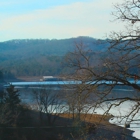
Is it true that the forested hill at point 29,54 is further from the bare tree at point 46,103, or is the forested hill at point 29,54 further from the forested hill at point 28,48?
the bare tree at point 46,103

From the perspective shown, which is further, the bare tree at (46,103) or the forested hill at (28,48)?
the forested hill at (28,48)

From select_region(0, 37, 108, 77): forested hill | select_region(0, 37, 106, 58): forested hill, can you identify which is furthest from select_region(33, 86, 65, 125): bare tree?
select_region(0, 37, 106, 58): forested hill

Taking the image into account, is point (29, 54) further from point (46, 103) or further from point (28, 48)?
point (46, 103)

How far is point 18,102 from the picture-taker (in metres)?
29.5

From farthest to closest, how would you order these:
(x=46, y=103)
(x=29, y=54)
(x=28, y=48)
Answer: (x=28, y=48) → (x=29, y=54) → (x=46, y=103)

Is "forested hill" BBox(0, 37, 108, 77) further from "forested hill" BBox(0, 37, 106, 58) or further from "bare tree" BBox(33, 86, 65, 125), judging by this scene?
"bare tree" BBox(33, 86, 65, 125)

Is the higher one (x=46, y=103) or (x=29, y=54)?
(x=29, y=54)

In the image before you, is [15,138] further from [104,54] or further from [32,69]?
[32,69]

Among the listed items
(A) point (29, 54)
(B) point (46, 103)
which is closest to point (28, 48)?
(A) point (29, 54)

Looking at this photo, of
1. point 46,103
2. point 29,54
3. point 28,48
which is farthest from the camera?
point 28,48

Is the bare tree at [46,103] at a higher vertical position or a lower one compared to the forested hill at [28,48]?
lower

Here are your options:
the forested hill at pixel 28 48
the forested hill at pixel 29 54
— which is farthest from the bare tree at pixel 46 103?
the forested hill at pixel 28 48

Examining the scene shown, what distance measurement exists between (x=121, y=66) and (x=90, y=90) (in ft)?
2.33

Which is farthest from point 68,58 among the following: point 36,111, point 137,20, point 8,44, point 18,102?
point 8,44
